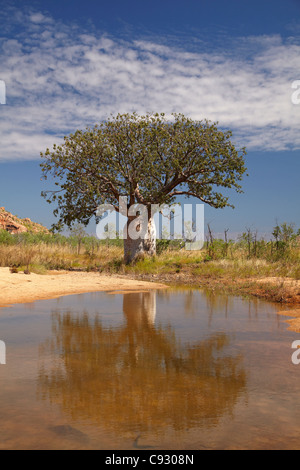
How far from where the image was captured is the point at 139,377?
455cm

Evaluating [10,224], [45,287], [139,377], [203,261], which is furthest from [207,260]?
[10,224]

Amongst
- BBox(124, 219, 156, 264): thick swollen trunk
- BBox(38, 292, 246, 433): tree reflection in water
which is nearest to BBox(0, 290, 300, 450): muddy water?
BBox(38, 292, 246, 433): tree reflection in water

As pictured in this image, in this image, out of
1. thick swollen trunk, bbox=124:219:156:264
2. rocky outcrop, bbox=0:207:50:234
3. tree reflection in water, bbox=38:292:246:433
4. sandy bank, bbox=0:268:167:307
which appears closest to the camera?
tree reflection in water, bbox=38:292:246:433

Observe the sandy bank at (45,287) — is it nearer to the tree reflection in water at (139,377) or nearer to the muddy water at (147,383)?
the muddy water at (147,383)

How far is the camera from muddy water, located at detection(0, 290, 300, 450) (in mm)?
3189

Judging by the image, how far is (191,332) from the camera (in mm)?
6914

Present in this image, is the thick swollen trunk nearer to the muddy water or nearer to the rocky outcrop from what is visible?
the muddy water

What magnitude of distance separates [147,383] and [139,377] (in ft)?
0.65

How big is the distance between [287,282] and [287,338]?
22.9ft

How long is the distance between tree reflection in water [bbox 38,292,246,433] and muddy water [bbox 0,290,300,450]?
11 millimetres

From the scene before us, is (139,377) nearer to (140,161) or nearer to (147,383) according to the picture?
(147,383)

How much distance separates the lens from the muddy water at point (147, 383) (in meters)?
3.19

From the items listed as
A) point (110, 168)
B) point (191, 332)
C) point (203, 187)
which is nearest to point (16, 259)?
point (110, 168)
